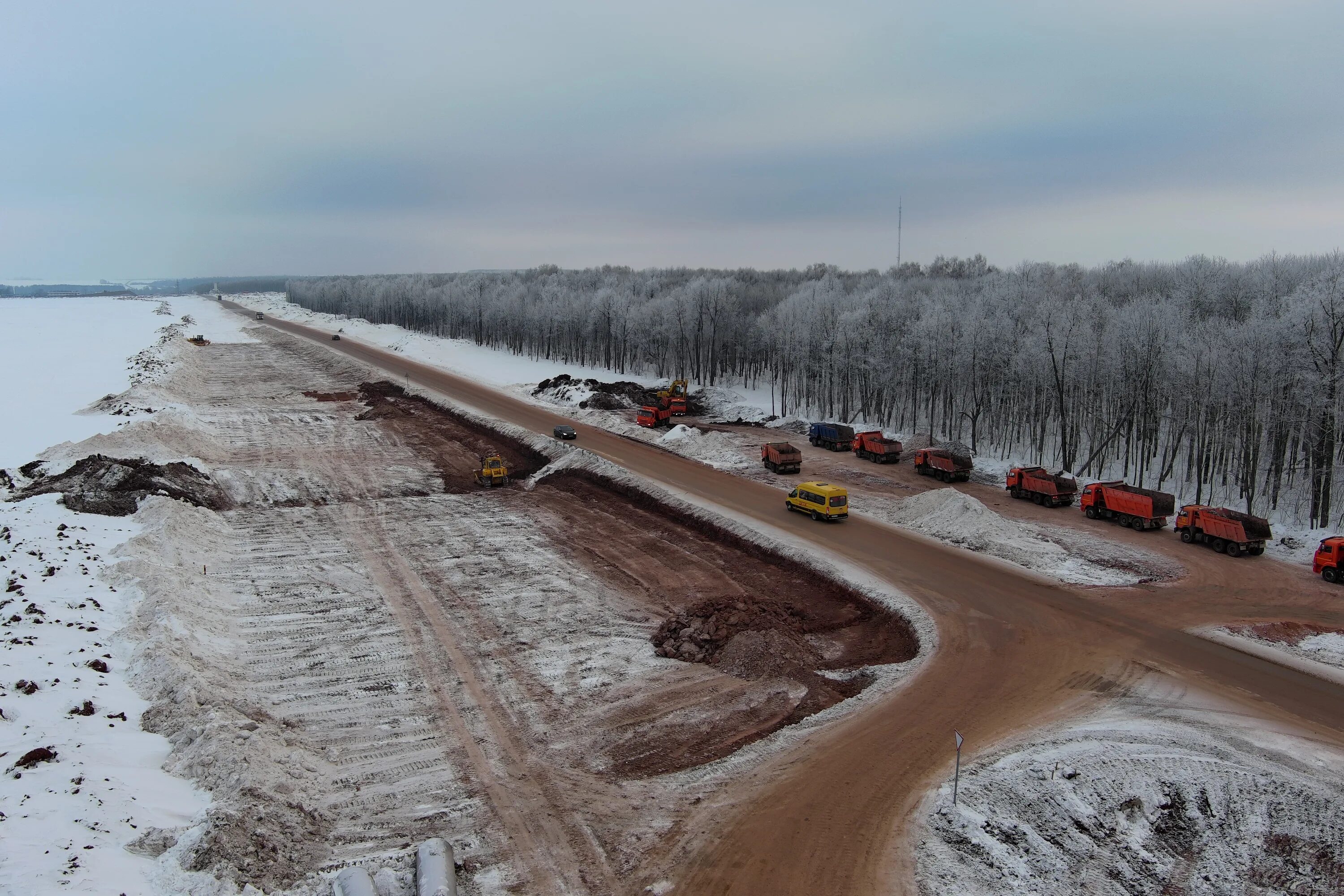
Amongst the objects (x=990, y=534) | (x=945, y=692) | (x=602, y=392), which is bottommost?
(x=945, y=692)

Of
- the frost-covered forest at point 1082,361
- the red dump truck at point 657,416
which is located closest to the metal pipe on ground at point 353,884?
the frost-covered forest at point 1082,361

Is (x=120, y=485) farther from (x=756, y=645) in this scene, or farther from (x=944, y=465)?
(x=944, y=465)

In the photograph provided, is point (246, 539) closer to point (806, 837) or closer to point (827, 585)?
point (827, 585)

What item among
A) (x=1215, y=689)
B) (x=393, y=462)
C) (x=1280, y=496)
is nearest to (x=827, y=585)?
(x=1215, y=689)

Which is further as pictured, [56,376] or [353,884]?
[56,376]

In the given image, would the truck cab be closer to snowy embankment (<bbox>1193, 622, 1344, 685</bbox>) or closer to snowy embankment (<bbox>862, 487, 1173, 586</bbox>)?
snowy embankment (<bbox>862, 487, 1173, 586</bbox>)

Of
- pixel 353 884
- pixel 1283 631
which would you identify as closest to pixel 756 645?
pixel 353 884

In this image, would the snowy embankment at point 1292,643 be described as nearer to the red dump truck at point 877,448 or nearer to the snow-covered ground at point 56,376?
the red dump truck at point 877,448
